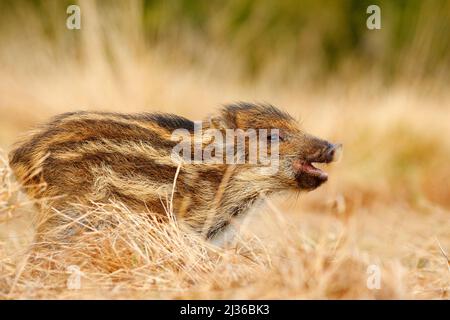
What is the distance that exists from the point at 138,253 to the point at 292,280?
1160mm

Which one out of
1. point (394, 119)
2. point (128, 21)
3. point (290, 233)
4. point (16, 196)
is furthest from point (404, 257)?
point (128, 21)

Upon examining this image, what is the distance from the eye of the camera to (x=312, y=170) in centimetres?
601

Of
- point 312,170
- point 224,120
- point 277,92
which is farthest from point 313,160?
point 277,92

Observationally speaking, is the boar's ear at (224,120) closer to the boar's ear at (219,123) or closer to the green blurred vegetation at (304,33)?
the boar's ear at (219,123)

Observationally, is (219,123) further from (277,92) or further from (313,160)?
(277,92)

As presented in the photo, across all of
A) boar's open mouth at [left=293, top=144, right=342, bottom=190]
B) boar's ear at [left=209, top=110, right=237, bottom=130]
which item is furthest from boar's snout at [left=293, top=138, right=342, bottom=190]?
boar's ear at [left=209, top=110, right=237, bottom=130]

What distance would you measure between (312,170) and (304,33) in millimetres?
13609

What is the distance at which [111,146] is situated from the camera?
18.6 feet

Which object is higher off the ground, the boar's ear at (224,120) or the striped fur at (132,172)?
→ the boar's ear at (224,120)

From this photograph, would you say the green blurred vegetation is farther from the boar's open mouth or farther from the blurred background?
the boar's open mouth

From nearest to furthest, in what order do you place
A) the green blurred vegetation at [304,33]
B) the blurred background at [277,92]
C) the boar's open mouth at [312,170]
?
the boar's open mouth at [312,170] → the blurred background at [277,92] → the green blurred vegetation at [304,33]

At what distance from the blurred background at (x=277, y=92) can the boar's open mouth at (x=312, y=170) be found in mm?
1122

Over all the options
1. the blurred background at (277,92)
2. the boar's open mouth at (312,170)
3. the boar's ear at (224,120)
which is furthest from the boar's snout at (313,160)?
the blurred background at (277,92)

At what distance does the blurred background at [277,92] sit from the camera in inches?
363
